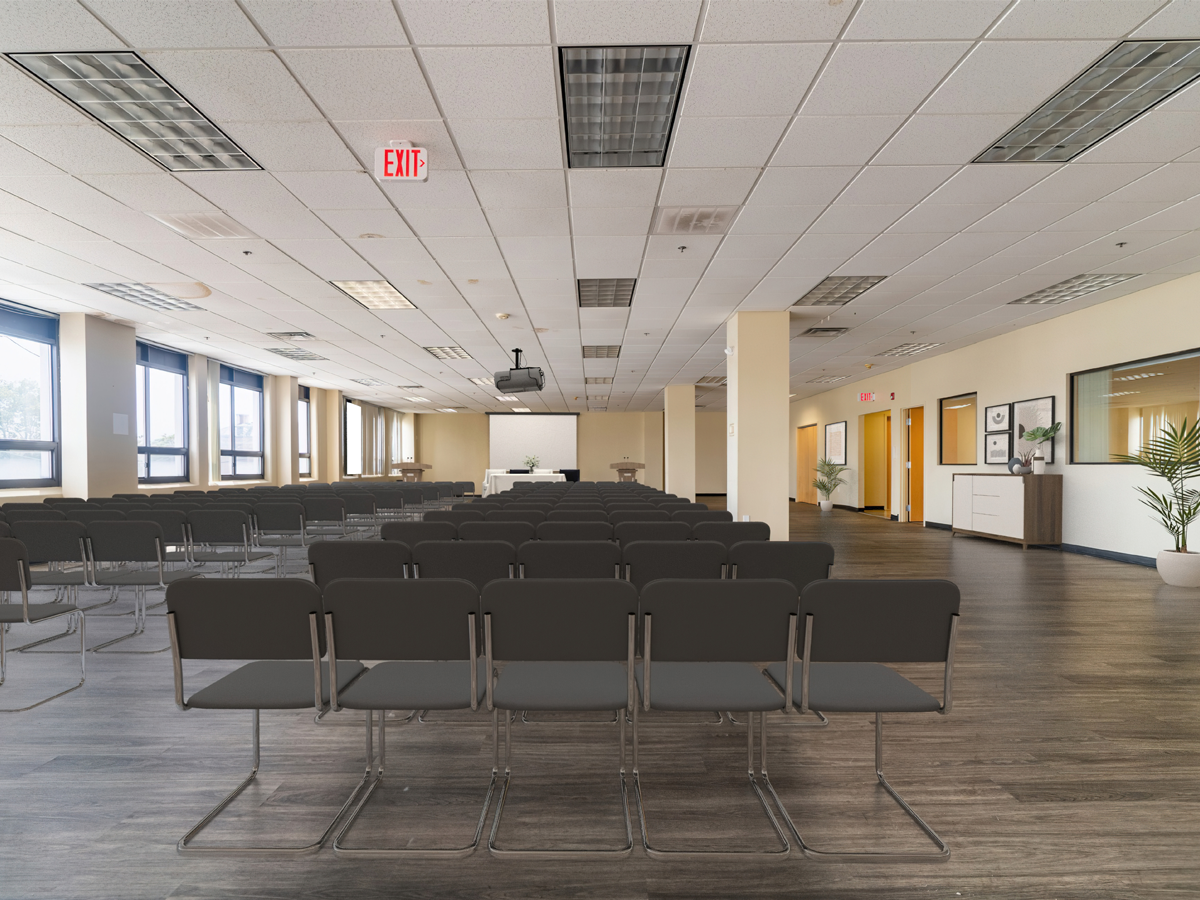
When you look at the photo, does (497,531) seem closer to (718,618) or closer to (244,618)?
(244,618)

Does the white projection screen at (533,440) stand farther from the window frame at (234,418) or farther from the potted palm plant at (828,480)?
the window frame at (234,418)

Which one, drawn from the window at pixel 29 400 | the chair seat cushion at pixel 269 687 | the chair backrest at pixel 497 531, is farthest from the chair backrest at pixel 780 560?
the window at pixel 29 400

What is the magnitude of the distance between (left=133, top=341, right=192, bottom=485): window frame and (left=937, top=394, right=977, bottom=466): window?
571 inches

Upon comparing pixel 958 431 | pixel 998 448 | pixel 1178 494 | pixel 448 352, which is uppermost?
pixel 448 352

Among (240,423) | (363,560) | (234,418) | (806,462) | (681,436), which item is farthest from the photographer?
(806,462)

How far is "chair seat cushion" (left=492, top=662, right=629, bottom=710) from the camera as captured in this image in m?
2.09

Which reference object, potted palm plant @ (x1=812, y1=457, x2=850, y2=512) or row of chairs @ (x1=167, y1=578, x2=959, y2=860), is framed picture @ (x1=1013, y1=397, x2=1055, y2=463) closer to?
potted palm plant @ (x1=812, y1=457, x2=850, y2=512)

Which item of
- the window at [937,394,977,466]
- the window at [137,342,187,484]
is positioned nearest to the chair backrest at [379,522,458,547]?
the window at [137,342,187,484]

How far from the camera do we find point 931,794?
93.7 inches

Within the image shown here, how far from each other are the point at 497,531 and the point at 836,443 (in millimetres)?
15410

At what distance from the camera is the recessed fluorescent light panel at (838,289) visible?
707cm

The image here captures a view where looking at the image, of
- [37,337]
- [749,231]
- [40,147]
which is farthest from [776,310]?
[37,337]

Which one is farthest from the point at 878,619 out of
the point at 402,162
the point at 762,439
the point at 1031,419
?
the point at 1031,419

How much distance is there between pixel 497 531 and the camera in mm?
4273
